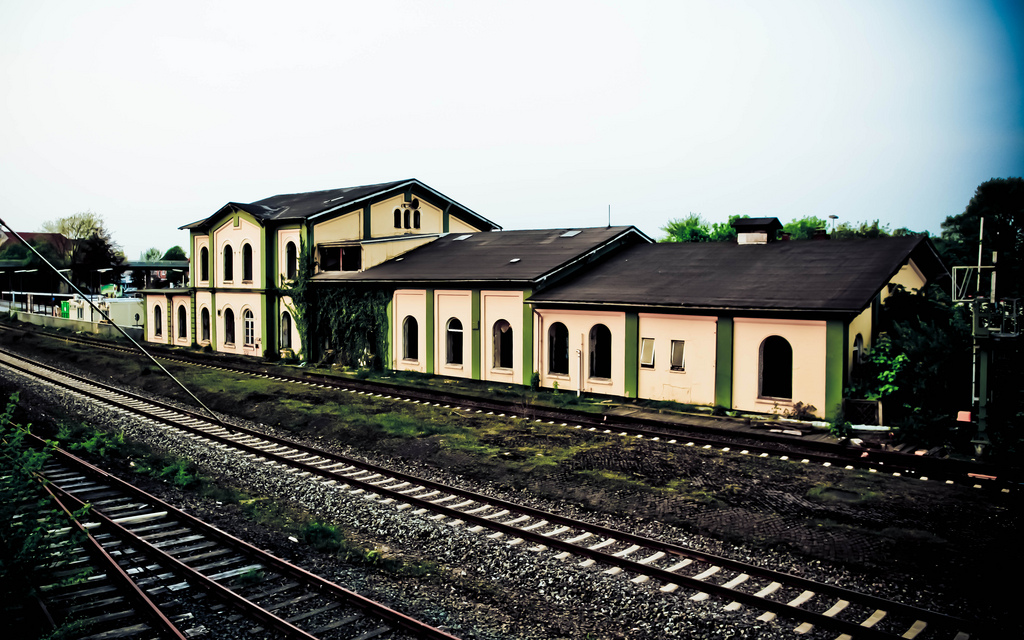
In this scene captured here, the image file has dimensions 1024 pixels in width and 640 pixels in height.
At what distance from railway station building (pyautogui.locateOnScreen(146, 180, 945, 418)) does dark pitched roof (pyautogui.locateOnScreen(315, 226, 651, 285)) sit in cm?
12

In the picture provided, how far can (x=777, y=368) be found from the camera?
69.7 ft

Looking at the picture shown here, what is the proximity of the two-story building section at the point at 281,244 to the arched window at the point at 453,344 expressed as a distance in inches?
284

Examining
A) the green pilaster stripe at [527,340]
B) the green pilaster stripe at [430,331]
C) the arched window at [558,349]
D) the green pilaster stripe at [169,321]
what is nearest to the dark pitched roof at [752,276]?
the green pilaster stripe at [527,340]

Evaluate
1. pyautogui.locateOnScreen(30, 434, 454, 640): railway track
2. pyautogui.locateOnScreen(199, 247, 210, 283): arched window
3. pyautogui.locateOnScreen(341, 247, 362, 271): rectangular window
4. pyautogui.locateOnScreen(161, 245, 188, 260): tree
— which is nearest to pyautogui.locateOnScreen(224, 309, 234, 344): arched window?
pyautogui.locateOnScreen(199, 247, 210, 283): arched window

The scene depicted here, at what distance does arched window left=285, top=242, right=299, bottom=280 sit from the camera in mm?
34000

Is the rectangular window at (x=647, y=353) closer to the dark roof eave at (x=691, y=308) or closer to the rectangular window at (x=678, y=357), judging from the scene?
the rectangular window at (x=678, y=357)

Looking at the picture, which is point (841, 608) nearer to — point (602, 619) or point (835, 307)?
point (602, 619)

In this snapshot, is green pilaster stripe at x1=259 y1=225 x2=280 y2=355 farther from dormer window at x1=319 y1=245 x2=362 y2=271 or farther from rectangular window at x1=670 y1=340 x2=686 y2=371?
rectangular window at x1=670 y1=340 x2=686 y2=371

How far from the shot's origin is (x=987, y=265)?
1574 cm

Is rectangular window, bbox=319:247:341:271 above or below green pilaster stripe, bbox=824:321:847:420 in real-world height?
above

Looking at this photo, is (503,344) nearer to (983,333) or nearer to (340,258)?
(340,258)

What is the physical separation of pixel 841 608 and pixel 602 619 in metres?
2.99

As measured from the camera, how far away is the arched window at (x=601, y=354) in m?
23.6

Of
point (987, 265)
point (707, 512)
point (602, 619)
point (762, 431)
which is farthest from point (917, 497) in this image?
point (602, 619)
